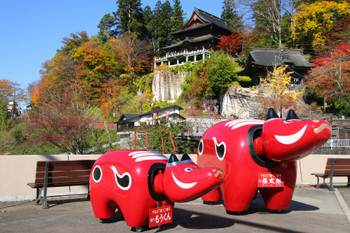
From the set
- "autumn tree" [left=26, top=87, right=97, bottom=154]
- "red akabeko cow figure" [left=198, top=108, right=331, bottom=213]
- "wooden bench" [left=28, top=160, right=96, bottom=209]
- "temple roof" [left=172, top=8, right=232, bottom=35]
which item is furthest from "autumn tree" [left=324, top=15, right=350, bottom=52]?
"wooden bench" [left=28, top=160, right=96, bottom=209]

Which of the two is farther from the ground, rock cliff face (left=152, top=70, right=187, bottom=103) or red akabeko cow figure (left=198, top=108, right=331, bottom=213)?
rock cliff face (left=152, top=70, right=187, bottom=103)

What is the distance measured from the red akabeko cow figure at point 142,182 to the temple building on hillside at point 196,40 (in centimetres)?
3943

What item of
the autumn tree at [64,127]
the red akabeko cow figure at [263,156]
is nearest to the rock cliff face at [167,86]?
the autumn tree at [64,127]

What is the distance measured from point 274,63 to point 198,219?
28677 millimetres

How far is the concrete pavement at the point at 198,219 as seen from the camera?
16.6ft

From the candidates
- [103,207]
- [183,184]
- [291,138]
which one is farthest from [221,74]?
[183,184]

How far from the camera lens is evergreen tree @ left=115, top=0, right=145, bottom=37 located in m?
50.9

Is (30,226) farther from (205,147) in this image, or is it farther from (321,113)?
(321,113)

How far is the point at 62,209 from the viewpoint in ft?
22.6

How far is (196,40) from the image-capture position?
44.8 metres

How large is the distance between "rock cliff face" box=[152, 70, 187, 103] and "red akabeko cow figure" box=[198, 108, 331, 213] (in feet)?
121

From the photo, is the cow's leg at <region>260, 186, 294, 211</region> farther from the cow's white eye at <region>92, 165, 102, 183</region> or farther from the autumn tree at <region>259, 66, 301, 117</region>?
the autumn tree at <region>259, 66, 301, 117</region>

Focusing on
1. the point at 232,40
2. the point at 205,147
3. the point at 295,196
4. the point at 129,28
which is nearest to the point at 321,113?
the point at 232,40

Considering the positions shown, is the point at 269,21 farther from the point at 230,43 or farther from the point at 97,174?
the point at 97,174
